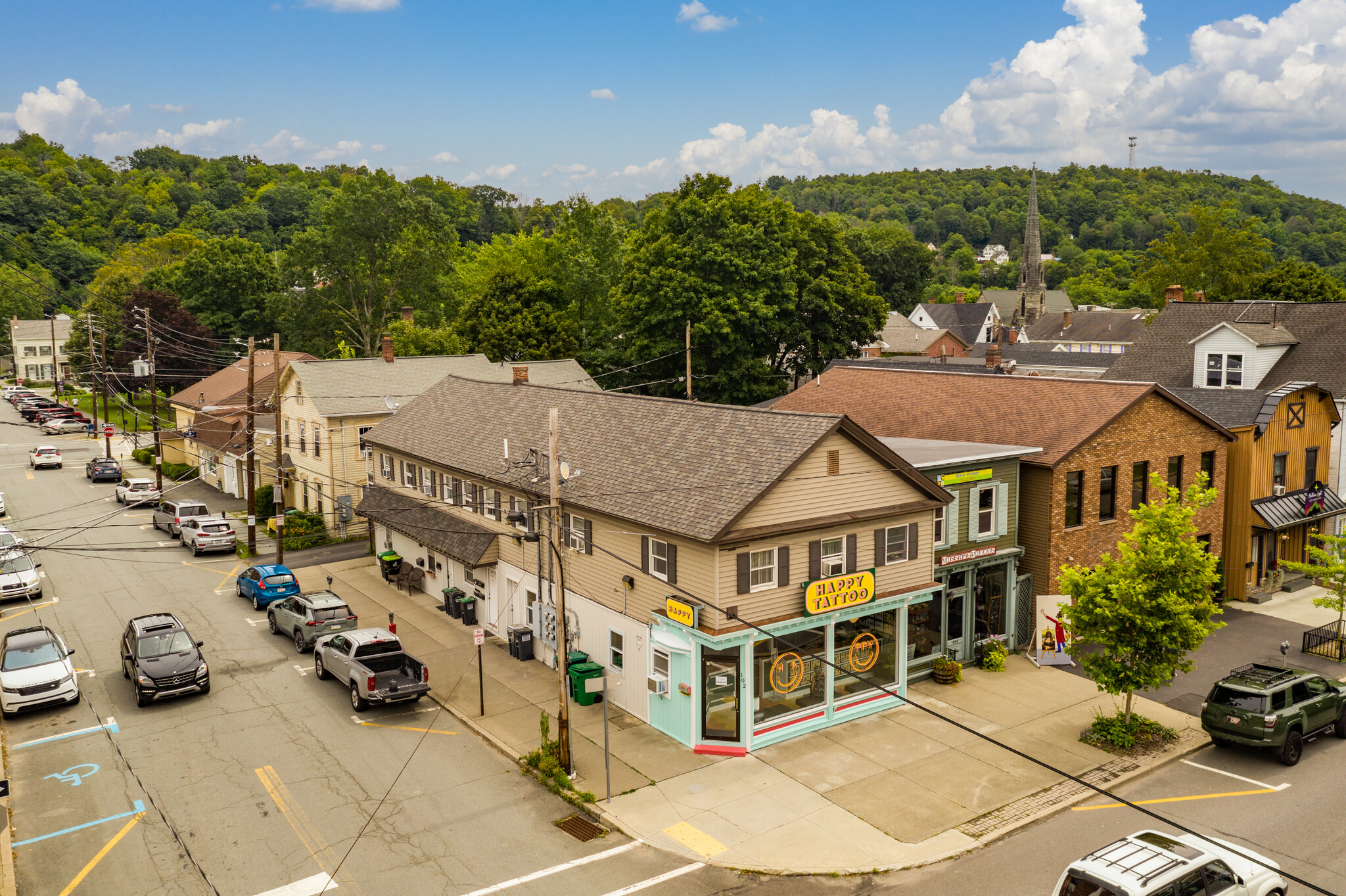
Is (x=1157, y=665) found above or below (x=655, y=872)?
above

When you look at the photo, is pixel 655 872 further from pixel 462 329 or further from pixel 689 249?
pixel 462 329

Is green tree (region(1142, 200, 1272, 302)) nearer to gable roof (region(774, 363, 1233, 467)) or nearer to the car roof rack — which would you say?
gable roof (region(774, 363, 1233, 467))

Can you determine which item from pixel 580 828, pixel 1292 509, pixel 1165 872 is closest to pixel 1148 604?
pixel 1165 872

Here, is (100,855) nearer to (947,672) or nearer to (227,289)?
(947,672)

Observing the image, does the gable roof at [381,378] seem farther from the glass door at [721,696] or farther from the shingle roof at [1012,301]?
the shingle roof at [1012,301]

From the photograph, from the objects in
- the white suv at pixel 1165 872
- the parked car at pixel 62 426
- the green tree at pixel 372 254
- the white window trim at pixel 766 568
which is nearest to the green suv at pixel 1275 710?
the white suv at pixel 1165 872

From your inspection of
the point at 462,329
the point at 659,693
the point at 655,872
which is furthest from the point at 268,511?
the point at 655,872
